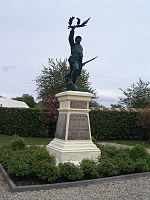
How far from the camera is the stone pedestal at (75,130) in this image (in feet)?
24.6

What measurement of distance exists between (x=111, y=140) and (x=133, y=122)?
2.06m

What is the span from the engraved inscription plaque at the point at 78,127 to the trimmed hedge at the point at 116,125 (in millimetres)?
9908

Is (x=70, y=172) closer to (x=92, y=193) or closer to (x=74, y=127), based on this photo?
(x=92, y=193)

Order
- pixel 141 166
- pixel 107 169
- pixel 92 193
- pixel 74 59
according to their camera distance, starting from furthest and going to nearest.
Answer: pixel 74 59, pixel 141 166, pixel 107 169, pixel 92 193

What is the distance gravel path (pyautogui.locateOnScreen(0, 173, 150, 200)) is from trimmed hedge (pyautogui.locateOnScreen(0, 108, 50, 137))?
11.7 m

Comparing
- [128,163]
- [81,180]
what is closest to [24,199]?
[81,180]

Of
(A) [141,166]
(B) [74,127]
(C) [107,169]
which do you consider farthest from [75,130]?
(A) [141,166]

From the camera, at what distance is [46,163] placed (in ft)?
19.7

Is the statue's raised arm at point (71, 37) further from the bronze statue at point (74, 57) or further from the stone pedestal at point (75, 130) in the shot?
the stone pedestal at point (75, 130)

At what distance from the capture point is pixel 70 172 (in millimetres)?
5996

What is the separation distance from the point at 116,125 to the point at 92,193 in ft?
42.9

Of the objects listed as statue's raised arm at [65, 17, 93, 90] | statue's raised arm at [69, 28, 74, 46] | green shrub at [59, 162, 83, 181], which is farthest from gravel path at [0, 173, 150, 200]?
statue's raised arm at [69, 28, 74, 46]

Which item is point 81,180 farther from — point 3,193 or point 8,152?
point 8,152

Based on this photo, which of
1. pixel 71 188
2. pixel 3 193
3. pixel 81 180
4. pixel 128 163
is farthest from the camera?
pixel 128 163
